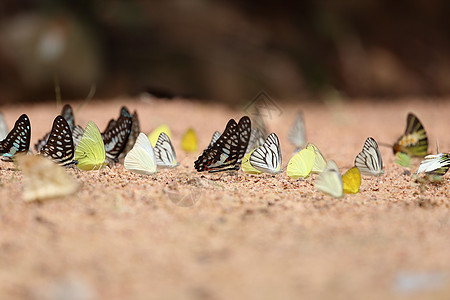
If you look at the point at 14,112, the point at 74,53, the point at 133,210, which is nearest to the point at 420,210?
the point at 133,210

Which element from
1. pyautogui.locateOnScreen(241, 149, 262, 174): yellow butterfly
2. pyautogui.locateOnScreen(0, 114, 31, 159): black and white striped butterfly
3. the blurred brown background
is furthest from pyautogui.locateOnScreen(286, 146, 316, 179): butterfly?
the blurred brown background

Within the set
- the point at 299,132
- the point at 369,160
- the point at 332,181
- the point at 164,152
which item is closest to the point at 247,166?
the point at 164,152

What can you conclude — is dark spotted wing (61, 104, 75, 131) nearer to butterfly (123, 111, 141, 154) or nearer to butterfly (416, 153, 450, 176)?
butterfly (123, 111, 141, 154)

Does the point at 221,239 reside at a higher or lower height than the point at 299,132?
lower

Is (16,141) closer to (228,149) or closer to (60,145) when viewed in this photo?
(60,145)

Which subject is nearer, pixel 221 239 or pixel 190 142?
pixel 221 239

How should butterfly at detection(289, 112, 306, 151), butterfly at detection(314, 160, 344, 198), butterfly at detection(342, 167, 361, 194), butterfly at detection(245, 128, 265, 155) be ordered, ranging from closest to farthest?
butterfly at detection(314, 160, 344, 198) → butterfly at detection(342, 167, 361, 194) → butterfly at detection(245, 128, 265, 155) → butterfly at detection(289, 112, 306, 151)

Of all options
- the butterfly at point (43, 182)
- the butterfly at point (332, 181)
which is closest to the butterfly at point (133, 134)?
the butterfly at point (43, 182)

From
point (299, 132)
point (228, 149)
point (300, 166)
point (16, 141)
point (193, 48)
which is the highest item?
point (193, 48)
